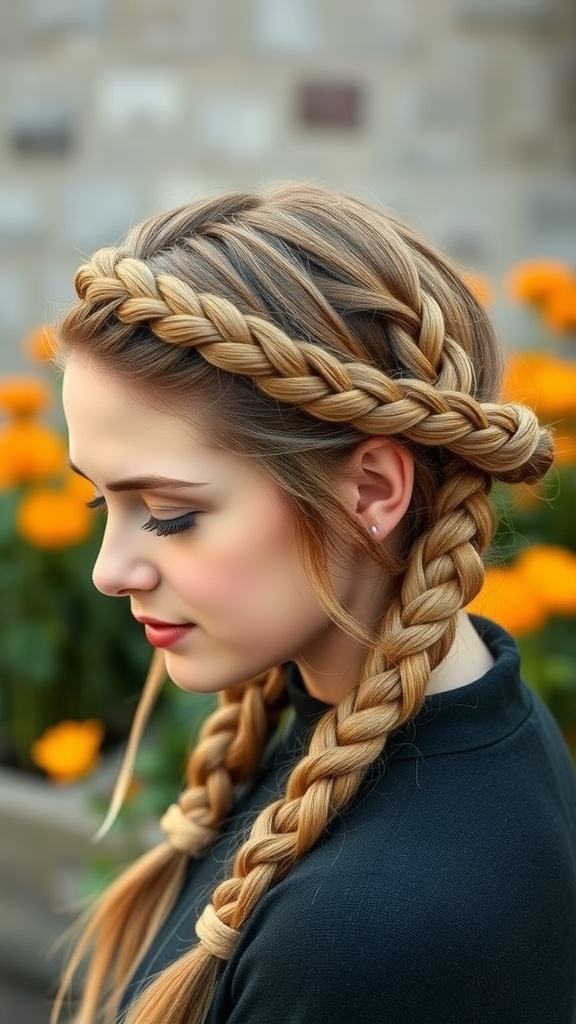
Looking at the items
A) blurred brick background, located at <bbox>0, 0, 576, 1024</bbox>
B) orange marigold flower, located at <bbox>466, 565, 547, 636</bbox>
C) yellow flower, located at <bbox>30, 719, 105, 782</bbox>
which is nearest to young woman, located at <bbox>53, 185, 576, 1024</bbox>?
orange marigold flower, located at <bbox>466, 565, 547, 636</bbox>

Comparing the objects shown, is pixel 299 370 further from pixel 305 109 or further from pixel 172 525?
pixel 305 109

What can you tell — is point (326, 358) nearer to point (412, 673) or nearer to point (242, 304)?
point (242, 304)

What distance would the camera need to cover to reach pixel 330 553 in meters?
0.97

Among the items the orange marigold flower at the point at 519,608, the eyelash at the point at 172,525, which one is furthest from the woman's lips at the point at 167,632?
the orange marigold flower at the point at 519,608

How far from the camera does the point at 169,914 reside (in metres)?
1.26

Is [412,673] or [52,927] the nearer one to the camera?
[412,673]

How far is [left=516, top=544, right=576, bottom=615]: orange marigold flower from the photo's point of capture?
1748 mm

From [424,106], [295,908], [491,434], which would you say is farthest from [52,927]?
[424,106]

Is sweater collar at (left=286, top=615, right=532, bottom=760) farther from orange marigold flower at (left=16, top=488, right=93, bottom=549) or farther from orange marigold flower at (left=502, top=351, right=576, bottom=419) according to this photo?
orange marigold flower at (left=16, top=488, right=93, bottom=549)

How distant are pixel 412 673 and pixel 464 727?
0.09m

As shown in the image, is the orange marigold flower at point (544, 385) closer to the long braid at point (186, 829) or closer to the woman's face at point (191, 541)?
the long braid at point (186, 829)

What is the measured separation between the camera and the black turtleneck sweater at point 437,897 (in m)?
0.82

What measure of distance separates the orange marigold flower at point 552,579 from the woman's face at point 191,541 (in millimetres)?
850

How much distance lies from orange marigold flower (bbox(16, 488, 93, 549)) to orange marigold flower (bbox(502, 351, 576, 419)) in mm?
1046
